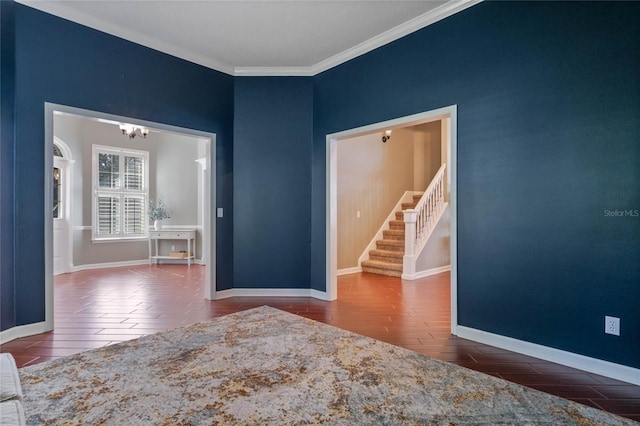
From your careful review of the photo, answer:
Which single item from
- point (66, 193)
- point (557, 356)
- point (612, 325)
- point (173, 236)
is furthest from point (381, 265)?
point (66, 193)

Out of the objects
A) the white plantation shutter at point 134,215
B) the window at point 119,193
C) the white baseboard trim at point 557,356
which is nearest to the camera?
the white baseboard trim at point 557,356

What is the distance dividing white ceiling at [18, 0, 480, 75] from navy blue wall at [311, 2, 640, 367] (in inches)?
16.8

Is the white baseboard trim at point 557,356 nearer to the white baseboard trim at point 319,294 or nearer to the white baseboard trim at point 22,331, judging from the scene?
the white baseboard trim at point 319,294

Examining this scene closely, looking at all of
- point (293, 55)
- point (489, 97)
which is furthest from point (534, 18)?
point (293, 55)

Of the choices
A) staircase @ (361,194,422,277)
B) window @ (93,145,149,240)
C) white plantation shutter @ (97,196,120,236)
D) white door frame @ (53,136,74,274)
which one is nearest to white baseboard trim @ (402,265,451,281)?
staircase @ (361,194,422,277)

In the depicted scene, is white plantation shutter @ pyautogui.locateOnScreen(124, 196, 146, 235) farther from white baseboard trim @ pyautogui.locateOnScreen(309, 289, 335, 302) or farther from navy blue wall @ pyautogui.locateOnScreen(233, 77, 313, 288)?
white baseboard trim @ pyautogui.locateOnScreen(309, 289, 335, 302)

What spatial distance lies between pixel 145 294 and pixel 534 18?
212 inches

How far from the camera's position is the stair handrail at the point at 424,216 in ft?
19.6

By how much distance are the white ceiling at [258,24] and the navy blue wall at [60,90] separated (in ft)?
0.53

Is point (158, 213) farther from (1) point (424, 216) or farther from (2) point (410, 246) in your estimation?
(1) point (424, 216)

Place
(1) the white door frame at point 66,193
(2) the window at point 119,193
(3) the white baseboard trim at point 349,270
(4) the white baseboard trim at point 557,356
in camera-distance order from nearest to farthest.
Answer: (4) the white baseboard trim at point 557,356 < (3) the white baseboard trim at point 349,270 < (1) the white door frame at point 66,193 < (2) the window at point 119,193

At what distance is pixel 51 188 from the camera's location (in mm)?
3387

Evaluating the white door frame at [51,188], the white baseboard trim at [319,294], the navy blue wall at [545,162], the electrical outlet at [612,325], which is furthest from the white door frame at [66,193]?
the electrical outlet at [612,325]

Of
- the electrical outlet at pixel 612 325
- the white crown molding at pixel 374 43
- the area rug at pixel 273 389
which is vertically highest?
the white crown molding at pixel 374 43
